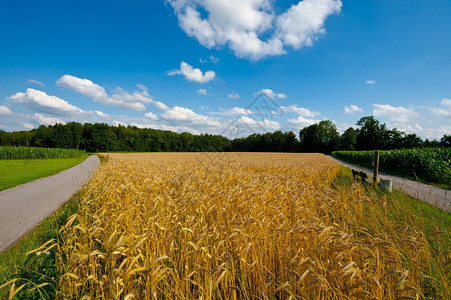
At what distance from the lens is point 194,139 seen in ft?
311

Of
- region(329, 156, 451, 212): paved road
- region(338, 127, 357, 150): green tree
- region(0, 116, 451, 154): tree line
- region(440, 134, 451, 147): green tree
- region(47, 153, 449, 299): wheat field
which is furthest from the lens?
region(338, 127, 357, 150): green tree

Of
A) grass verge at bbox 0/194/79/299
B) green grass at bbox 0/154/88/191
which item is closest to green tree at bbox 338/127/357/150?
green grass at bbox 0/154/88/191

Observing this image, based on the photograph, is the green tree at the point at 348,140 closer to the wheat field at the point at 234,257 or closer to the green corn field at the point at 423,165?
the green corn field at the point at 423,165

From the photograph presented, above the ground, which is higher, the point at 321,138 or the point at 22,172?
the point at 321,138

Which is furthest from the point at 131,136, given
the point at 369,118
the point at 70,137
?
the point at 369,118

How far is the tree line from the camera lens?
74.0m

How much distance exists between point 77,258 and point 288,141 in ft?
293

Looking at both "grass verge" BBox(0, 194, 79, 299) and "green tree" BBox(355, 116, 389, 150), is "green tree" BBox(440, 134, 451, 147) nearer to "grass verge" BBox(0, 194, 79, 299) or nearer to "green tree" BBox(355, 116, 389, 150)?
"green tree" BBox(355, 116, 389, 150)

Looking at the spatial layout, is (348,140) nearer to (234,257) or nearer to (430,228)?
(430,228)

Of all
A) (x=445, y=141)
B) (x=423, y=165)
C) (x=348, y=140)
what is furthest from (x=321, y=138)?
(x=423, y=165)

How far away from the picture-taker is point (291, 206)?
4.07 metres

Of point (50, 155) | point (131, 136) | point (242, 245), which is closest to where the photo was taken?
point (242, 245)

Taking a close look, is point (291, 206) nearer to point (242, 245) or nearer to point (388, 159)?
point (242, 245)

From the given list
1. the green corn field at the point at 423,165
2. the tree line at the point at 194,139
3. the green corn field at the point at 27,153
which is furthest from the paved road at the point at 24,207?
the tree line at the point at 194,139
